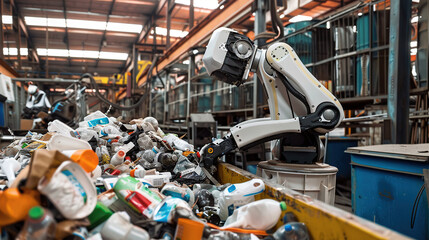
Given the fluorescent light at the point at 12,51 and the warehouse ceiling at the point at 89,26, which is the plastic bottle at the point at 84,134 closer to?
the warehouse ceiling at the point at 89,26

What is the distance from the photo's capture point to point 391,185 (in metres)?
2.22

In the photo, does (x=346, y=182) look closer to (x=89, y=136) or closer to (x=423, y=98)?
(x=423, y=98)

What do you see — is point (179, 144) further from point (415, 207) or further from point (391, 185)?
point (415, 207)

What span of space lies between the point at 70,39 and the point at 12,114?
9.60m

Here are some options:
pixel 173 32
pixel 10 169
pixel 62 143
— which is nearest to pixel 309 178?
pixel 62 143

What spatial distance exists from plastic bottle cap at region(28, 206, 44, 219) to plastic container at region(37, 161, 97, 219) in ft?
0.21

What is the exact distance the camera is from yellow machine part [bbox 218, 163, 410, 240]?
970 mm

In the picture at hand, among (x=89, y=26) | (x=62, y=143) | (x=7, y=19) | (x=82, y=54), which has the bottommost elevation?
(x=62, y=143)

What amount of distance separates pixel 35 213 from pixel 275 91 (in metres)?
1.66

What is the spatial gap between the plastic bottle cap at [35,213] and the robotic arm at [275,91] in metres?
1.35

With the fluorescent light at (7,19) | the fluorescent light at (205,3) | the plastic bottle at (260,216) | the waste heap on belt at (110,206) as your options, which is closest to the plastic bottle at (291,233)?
the waste heap on belt at (110,206)

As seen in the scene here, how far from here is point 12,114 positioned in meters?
7.02

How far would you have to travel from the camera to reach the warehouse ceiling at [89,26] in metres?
11.1

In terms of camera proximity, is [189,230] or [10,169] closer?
[189,230]
